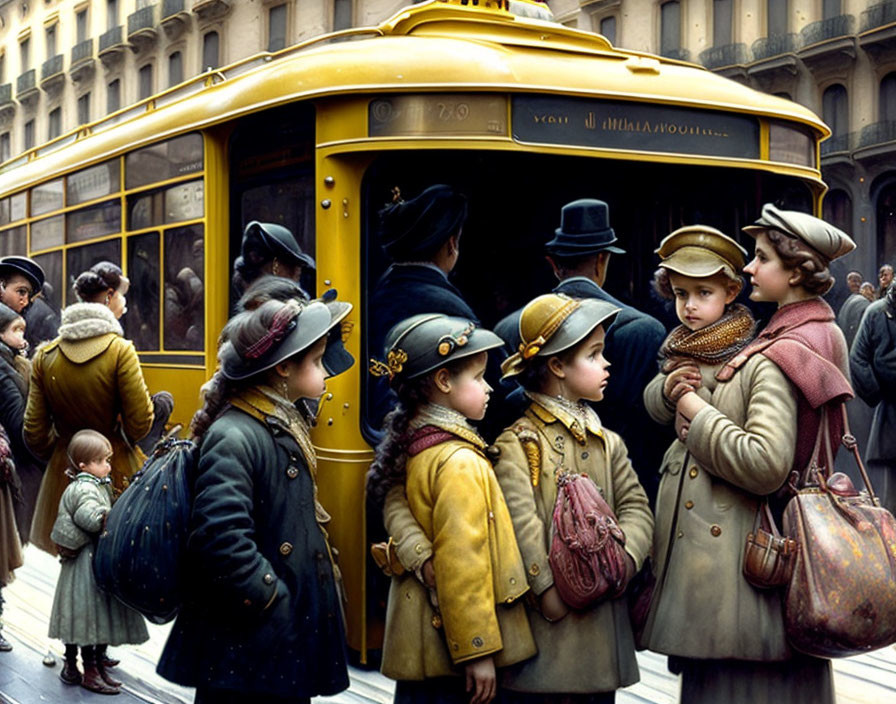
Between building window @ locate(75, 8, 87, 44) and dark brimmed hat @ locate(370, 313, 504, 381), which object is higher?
building window @ locate(75, 8, 87, 44)

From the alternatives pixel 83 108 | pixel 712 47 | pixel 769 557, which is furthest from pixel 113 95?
pixel 769 557

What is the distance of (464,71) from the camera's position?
16.7ft

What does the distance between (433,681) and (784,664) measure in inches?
43.9

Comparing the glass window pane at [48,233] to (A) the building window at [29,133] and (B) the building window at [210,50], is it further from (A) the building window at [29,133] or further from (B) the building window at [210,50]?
(A) the building window at [29,133]

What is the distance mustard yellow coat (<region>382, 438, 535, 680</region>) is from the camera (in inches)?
126

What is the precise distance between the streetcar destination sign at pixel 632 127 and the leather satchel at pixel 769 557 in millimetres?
2373

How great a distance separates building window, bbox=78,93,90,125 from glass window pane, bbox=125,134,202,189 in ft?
94.4

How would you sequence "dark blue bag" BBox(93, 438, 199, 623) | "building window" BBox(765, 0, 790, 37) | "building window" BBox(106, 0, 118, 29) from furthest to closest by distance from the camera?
"building window" BBox(106, 0, 118, 29)
"building window" BBox(765, 0, 790, 37)
"dark blue bag" BBox(93, 438, 199, 623)

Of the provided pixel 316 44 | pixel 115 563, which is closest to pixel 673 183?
pixel 316 44

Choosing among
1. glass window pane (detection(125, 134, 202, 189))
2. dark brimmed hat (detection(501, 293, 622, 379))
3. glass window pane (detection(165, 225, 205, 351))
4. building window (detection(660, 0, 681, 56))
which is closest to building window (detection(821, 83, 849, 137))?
building window (detection(660, 0, 681, 56))

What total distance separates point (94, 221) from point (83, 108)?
28.7 metres

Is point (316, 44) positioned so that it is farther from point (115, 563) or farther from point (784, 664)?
point (784, 664)

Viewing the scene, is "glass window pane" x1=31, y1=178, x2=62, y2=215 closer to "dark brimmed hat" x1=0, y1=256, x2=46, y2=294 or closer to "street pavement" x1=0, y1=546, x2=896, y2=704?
"dark brimmed hat" x1=0, y1=256, x2=46, y2=294

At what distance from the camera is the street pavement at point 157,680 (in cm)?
481
